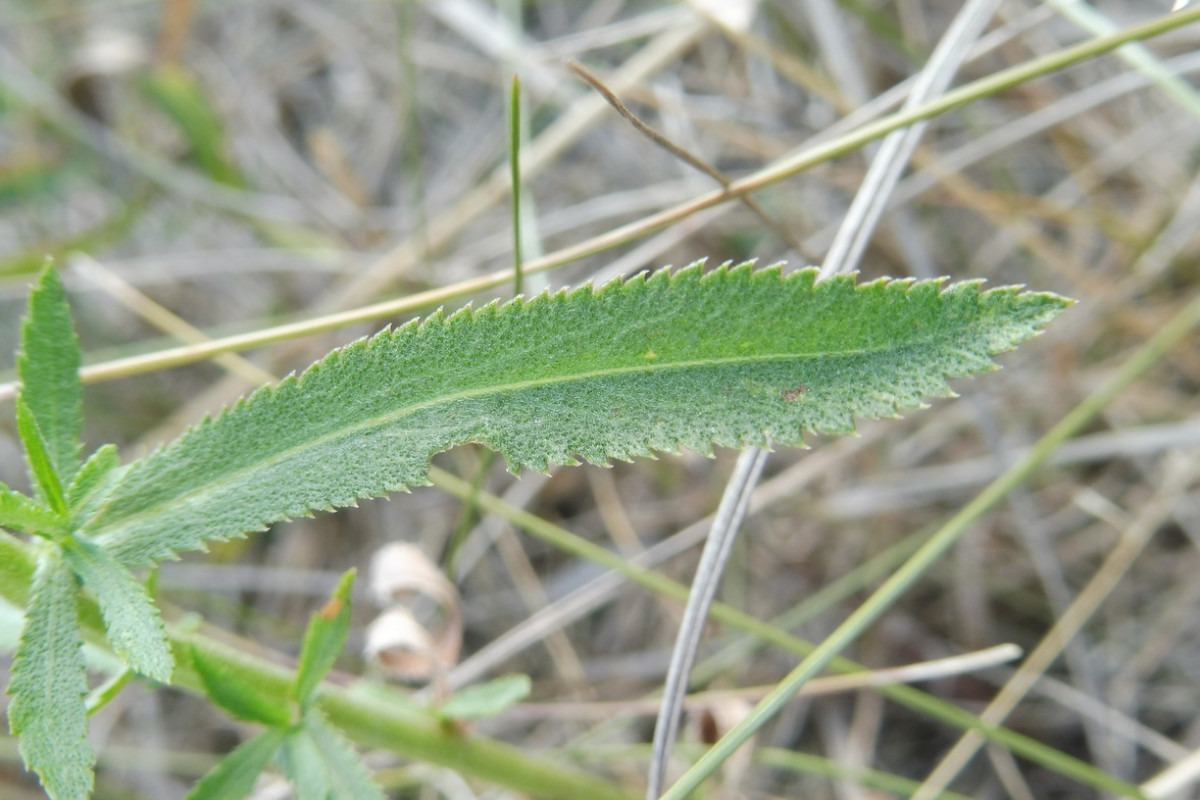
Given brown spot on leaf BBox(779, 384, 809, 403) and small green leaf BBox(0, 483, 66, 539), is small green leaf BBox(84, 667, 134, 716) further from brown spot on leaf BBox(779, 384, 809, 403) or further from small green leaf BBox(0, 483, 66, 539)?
brown spot on leaf BBox(779, 384, 809, 403)

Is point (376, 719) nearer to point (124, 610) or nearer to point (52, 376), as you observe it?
point (124, 610)

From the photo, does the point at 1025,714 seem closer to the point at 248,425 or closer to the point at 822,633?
Answer: the point at 822,633

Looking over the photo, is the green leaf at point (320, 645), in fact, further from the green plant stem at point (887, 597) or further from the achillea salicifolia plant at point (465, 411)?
the green plant stem at point (887, 597)

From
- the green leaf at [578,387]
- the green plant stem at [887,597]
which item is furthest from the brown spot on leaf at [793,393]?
the green plant stem at [887,597]

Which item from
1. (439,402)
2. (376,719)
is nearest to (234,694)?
(376,719)

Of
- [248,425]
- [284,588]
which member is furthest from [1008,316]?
[284,588]

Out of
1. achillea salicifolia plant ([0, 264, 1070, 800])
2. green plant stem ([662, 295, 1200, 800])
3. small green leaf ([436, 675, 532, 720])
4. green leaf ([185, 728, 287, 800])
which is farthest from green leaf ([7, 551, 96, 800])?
green plant stem ([662, 295, 1200, 800])
